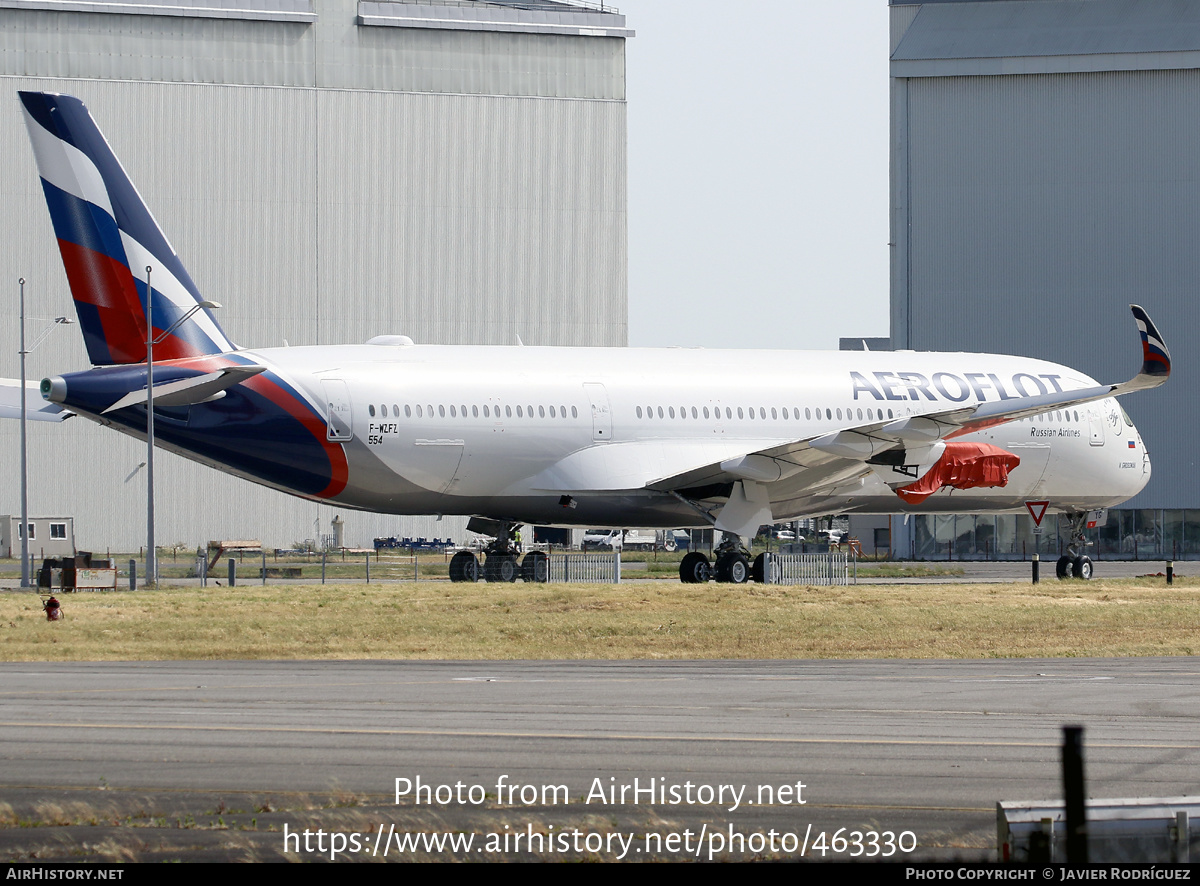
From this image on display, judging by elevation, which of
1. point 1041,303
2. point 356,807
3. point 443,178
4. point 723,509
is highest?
point 443,178

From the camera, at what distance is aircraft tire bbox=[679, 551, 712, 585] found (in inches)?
1444

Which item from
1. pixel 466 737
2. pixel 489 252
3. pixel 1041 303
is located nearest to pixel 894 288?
pixel 1041 303

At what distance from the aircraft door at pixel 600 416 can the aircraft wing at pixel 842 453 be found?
1.54 metres

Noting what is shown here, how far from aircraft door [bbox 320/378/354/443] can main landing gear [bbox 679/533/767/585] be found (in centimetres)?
843

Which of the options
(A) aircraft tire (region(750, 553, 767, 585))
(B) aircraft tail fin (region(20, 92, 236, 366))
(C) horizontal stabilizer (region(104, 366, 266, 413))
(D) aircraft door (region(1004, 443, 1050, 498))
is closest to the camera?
(C) horizontal stabilizer (region(104, 366, 266, 413))

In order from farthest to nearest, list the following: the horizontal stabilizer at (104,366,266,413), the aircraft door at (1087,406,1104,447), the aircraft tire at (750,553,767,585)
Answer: the aircraft door at (1087,406,1104,447), the aircraft tire at (750,553,767,585), the horizontal stabilizer at (104,366,266,413)

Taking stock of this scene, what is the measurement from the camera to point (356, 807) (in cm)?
1002

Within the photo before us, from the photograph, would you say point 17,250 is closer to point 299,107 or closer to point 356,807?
point 299,107

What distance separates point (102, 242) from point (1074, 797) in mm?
29105

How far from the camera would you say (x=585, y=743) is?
12.9 metres

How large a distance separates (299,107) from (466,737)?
6316 cm

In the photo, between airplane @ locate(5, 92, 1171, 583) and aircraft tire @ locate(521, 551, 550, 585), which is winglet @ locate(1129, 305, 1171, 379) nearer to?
airplane @ locate(5, 92, 1171, 583)

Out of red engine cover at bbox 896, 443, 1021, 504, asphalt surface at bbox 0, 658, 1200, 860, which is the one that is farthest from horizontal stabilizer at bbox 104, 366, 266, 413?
red engine cover at bbox 896, 443, 1021, 504

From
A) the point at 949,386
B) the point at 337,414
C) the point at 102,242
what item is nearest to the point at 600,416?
the point at 337,414
